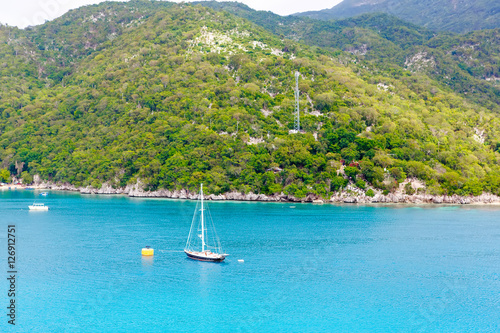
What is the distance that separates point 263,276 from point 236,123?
8064 centimetres

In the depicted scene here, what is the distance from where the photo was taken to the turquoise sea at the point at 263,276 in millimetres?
35406

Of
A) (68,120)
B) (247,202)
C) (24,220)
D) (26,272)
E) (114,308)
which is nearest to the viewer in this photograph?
(114,308)

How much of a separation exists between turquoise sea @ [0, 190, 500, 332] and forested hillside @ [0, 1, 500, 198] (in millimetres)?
29338

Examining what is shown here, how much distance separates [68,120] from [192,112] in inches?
2201

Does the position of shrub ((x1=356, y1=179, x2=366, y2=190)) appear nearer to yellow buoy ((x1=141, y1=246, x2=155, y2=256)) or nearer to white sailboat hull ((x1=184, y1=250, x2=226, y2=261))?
white sailboat hull ((x1=184, y1=250, x2=226, y2=261))

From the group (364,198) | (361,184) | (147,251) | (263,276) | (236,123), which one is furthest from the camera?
(236,123)

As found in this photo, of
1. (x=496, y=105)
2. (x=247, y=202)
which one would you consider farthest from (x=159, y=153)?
(x=496, y=105)

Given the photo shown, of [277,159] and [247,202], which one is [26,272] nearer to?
[247,202]

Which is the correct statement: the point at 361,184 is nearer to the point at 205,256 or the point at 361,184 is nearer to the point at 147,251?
the point at 205,256

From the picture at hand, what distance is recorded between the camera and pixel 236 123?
123 meters

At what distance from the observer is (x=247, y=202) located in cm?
10625

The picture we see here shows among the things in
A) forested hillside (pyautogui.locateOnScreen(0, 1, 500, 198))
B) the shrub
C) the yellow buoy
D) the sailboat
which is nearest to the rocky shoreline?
the shrub

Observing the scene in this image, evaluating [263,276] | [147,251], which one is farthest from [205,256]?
[263,276]

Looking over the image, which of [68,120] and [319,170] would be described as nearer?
[319,170]
